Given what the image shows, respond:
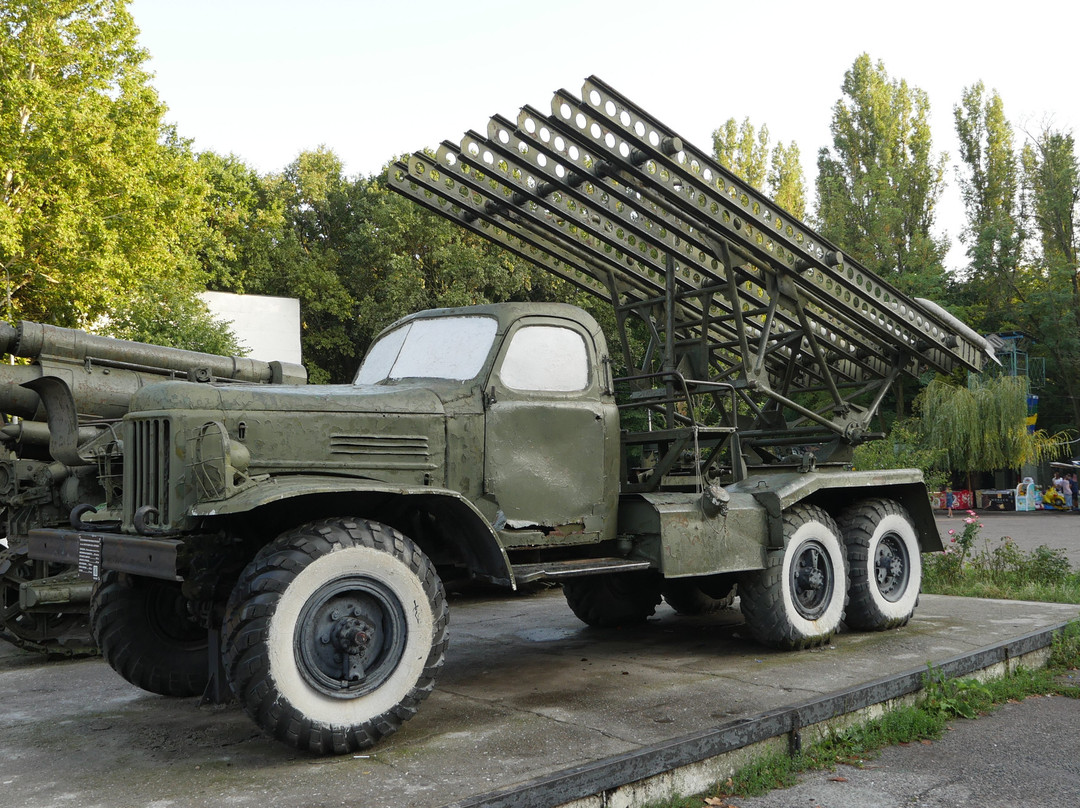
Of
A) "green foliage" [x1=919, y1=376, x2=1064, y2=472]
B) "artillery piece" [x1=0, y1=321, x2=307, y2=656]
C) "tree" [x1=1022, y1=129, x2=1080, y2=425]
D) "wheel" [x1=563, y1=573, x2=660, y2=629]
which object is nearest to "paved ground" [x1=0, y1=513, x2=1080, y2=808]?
"wheel" [x1=563, y1=573, x2=660, y2=629]

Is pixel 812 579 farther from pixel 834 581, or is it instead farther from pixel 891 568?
pixel 891 568

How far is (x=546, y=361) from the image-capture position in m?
6.49

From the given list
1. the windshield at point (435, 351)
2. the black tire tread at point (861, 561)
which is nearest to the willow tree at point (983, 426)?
the black tire tread at point (861, 561)

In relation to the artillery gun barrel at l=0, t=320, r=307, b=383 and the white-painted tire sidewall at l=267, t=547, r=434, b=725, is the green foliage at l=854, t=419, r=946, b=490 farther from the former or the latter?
the white-painted tire sidewall at l=267, t=547, r=434, b=725

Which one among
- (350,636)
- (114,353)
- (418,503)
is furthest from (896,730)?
(114,353)

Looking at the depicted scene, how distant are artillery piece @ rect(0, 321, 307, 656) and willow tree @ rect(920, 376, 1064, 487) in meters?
27.7

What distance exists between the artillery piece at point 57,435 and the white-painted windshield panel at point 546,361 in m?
3.06

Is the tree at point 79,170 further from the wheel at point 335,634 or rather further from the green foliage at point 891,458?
the wheel at point 335,634

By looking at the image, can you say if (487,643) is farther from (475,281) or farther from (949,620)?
(475,281)

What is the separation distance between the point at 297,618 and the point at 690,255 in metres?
4.87

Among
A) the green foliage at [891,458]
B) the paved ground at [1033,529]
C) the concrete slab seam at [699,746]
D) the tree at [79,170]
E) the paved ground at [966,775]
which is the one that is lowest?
the paved ground at [1033,529]

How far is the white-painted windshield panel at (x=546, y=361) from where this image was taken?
6320 millimetres

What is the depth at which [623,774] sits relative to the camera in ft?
14.1

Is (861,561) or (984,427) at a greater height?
(984,427)
